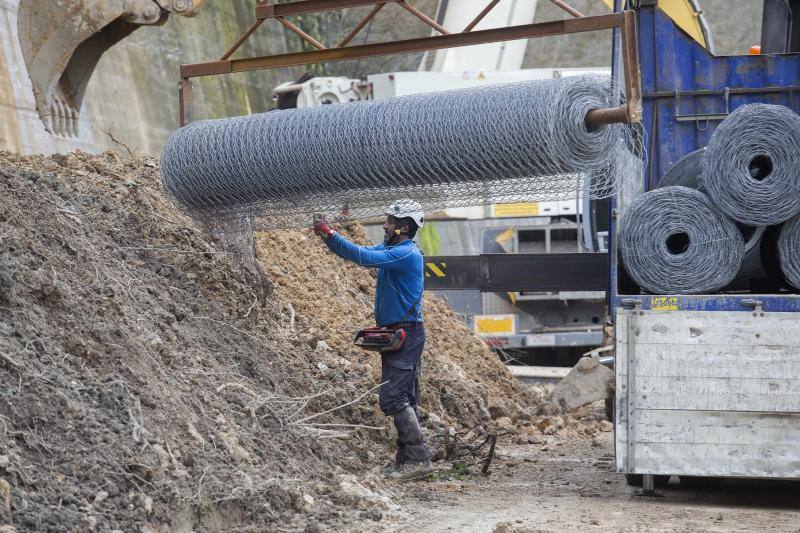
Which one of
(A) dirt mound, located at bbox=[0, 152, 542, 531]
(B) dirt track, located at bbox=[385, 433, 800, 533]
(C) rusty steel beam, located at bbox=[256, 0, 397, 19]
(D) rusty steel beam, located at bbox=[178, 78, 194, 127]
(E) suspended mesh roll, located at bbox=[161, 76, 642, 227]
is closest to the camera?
(A) dirt mound, located at bbox=[0, 152, 542, 531]

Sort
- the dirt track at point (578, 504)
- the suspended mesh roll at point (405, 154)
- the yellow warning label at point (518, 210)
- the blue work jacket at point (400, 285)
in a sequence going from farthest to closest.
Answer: the yellow warning label at point (518, 210) < the blue work jacket at point (400, 285) < the suspended mesh roll at point (405, 154) < the dirt track at point (578, 504)

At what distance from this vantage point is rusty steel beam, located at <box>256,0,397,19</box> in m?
7.20

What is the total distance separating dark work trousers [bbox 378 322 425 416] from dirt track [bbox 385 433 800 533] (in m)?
0.54

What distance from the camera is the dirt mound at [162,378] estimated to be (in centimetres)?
499

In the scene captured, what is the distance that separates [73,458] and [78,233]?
2.36 meters

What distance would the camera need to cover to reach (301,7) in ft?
24.2

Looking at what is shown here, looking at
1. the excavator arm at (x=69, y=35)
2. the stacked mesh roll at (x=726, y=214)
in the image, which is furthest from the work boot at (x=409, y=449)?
the excavator arm at (x=69, y=35)

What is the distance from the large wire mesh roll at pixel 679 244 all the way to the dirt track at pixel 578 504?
133cm

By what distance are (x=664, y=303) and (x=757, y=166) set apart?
38.7 inches

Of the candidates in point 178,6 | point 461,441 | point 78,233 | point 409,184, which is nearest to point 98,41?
point 178,6

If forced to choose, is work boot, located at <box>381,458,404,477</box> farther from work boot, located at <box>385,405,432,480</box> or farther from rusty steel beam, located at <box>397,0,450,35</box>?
rusty steel beam, located at <box>397,0,450,35</box>

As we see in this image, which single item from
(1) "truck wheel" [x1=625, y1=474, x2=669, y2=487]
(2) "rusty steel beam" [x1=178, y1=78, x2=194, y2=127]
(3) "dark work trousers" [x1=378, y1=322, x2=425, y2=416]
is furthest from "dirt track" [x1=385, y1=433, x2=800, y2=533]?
(2) "rusty steel beam" [x1=178, y1=78, x2=194, y2=127]

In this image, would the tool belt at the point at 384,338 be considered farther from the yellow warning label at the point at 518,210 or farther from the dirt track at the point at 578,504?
the yellow warning label at the point at 518,210

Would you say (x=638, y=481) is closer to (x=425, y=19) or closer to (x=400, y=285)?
(x=400, y=285)
